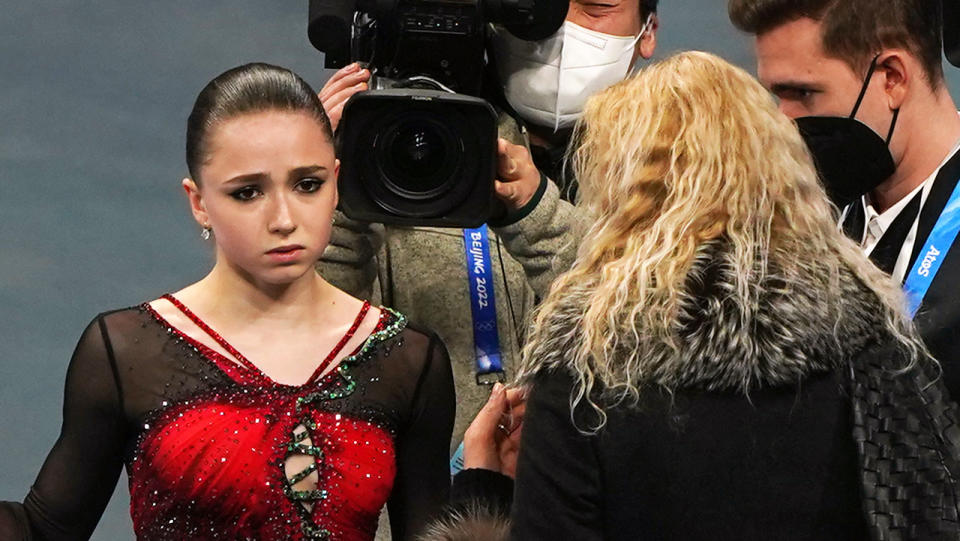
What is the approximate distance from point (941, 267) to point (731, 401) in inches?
21.4

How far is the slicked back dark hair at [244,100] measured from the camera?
1744mm

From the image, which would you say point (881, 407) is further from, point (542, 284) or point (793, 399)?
point (542, 284)

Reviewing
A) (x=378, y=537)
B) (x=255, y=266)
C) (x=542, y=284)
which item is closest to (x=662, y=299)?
(x=255, y=266)

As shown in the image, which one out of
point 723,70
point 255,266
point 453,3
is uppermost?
point 723,70

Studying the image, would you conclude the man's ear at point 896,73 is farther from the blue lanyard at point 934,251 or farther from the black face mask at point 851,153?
the blue lanyard at point 934,251

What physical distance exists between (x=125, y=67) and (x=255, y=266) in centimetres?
180

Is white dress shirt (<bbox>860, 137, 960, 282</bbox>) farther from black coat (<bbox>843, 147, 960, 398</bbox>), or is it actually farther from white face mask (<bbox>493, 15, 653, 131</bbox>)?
white face mask (<bbox>493, 15, 653, 131</bbox>)

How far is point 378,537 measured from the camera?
2156mm

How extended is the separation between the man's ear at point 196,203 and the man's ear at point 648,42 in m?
0.99

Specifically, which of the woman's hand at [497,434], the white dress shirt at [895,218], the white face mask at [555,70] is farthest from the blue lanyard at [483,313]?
the white dress shirt at [895,218]

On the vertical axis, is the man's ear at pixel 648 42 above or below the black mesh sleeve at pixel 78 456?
above

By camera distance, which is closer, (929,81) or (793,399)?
(793,399)

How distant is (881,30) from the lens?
197 cm

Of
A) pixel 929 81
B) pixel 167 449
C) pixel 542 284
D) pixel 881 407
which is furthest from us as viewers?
pixel 542 284
